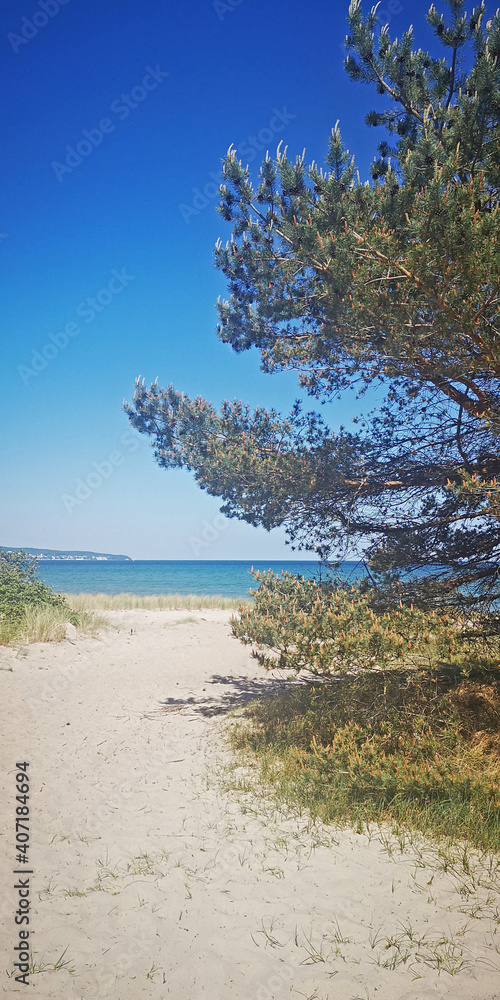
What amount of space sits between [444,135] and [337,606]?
432 cm

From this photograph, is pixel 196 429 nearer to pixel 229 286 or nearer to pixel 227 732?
pixel 229 286

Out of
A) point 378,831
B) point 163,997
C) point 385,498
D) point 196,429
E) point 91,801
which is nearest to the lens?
point 163,997

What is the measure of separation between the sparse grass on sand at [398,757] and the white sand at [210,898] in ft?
0.98

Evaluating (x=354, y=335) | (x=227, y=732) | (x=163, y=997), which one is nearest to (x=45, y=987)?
(x=163, y=997)

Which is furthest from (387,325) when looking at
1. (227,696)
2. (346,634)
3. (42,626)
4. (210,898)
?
(42,626)

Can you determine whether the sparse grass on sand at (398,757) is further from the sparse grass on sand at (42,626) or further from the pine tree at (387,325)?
the sparse grass on sand at (42,626)

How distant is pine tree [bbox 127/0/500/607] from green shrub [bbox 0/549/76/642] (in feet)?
17.9

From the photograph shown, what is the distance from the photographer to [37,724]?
6770mm

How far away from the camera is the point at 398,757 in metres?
4.39

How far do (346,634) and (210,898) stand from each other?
6.94 feet

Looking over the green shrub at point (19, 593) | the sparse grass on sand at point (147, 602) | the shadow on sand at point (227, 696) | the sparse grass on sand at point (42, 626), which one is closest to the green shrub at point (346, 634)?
the shadow on sand at point (227, 696)

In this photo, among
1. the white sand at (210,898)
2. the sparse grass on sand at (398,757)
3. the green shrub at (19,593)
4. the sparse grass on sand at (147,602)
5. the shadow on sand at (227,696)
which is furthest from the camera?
the sparse grass on sand at (147,602)

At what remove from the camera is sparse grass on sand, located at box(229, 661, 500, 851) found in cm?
407

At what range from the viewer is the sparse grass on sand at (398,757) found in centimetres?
407
